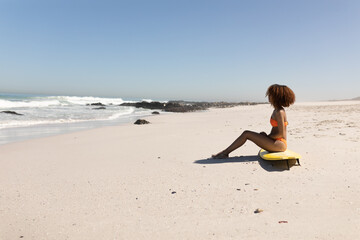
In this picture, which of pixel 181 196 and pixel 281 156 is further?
pixel 281 156

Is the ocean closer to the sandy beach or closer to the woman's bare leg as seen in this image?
the sandy beach

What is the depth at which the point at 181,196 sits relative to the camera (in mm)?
3375

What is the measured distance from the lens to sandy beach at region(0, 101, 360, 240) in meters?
2.55

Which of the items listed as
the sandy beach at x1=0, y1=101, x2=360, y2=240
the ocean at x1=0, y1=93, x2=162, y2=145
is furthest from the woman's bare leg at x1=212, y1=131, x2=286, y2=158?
the ocean at x1=0, y1=93, x2=162, y2=145

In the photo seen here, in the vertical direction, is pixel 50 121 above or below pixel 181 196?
below

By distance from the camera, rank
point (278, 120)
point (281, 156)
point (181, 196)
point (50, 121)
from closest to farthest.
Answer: point (181, 196) < point (281, 156) < point (278, 120) < point (50, 121)

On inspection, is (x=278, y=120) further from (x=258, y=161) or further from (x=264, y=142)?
(x=258, y=161)

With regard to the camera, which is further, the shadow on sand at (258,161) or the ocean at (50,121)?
the ocean at (50,121)

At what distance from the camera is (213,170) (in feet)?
14.6

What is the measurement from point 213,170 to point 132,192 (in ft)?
4.82

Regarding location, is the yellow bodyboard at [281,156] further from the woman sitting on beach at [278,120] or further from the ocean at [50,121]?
the ocean at [50,121]

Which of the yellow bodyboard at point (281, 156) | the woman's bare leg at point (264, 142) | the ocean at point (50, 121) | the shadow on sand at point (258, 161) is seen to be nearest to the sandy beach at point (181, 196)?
the shadow on sand at point (258, 161)

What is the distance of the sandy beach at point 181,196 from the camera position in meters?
2.55

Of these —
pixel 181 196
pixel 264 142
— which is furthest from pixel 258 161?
pixel 181 196
